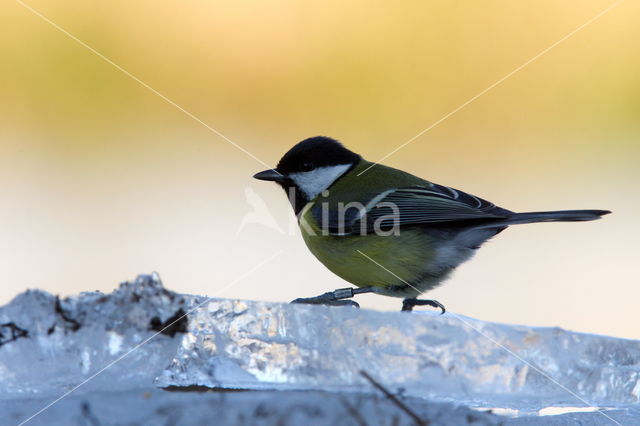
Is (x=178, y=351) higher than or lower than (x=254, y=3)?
lower

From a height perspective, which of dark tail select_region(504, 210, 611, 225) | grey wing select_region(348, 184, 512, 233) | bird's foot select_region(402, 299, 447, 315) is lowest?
bird's foot select_region(402, 299, 447, 315)

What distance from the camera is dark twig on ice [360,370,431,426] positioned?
2.53 feet

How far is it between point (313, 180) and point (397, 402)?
4.46ft

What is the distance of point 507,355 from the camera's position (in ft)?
2.80

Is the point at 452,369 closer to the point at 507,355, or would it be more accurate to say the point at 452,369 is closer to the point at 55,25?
the point at 507,355

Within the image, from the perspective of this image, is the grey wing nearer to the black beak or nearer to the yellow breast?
the yellow breast

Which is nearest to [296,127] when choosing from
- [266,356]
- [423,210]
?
[423,210]

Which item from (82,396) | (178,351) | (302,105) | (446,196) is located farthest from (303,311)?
(302,105)

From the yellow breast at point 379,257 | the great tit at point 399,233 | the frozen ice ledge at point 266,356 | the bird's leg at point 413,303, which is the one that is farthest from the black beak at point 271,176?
the frozen ice ledge at point 266,356

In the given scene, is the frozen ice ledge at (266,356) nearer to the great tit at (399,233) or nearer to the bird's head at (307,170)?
the great tit at (399,233)

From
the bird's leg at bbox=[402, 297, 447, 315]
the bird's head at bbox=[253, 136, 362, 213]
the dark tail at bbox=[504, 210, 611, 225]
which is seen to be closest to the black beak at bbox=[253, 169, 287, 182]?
the bird's head at bbox=[253, 136, 362, 213]

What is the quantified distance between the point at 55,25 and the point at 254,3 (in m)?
0.67

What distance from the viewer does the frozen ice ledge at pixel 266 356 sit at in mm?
804

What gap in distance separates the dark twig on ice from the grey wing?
1.01 meters
